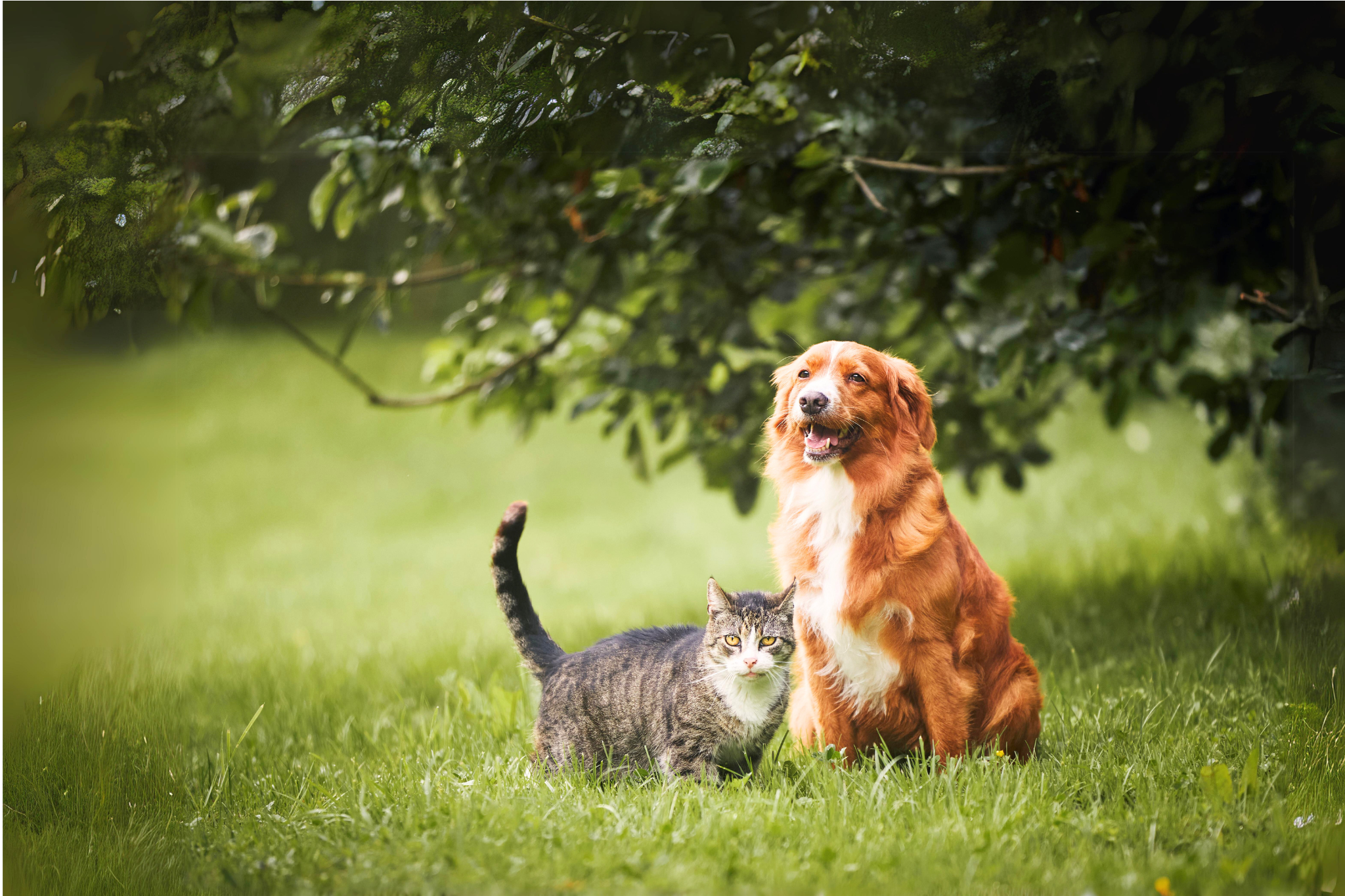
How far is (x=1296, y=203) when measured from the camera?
2178 millimetres

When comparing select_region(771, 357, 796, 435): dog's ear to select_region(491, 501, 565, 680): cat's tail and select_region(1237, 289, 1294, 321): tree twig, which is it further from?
select_region(1237, 289, 1294, 321): tree twig

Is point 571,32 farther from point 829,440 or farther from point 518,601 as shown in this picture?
point 518,601

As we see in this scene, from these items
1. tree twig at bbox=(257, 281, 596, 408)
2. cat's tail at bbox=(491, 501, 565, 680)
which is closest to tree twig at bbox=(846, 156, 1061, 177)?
tree twig at bbox=(257, 281, 596, 408)

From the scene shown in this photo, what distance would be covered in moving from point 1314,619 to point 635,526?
11.2 ft

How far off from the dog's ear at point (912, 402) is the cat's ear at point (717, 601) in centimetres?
53

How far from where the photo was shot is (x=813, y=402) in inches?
75.4

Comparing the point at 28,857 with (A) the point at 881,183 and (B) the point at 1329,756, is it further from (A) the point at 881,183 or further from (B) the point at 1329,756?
(B) the point at 1329,756

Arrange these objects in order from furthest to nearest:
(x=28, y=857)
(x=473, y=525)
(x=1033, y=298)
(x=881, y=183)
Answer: (x=473, y=525), (x=1033, y=298), (x=881, y=183), (x=28, y=857)

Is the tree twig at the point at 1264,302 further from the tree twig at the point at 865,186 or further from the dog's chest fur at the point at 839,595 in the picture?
the dog's chest fur at the point at 839,595

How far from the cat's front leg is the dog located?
27 centimetres

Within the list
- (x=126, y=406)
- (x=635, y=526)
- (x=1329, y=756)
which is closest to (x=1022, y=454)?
(x=1329, y=756)

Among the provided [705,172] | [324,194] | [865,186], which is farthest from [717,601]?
[324,194]

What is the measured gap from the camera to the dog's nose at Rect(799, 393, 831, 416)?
191cm

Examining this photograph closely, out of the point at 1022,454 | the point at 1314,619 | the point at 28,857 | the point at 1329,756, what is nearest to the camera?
the point at 28,857
